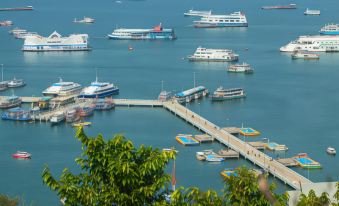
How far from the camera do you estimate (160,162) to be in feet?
10.8

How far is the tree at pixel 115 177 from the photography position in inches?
127

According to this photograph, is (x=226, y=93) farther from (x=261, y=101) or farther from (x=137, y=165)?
(x=137, y=165)

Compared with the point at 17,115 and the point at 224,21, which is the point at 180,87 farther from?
the point at 224,21

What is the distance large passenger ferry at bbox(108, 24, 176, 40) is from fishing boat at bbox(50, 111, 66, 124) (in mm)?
12342

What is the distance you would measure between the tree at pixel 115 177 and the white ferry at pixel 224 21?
26178 mm

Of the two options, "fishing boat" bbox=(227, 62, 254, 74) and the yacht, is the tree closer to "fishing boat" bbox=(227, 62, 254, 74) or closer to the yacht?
the yacht

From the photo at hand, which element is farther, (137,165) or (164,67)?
(164,67)

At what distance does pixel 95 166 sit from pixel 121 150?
129 mm

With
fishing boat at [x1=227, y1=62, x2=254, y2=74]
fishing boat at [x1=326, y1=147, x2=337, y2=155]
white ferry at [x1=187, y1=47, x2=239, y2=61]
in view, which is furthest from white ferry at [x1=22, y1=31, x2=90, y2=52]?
fishing boat at [x1=326, y1=147, x2=337, y2=155]

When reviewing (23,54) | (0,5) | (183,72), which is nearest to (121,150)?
(183,72)

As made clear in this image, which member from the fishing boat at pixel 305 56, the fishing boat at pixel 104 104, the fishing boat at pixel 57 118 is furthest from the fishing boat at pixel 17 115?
the fishing boat at pixel 305 56

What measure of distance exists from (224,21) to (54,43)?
892cm

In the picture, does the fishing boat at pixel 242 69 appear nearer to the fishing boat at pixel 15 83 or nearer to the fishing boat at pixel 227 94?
the fishing boat at pixel 227 94

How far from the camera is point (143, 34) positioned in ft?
84.5
